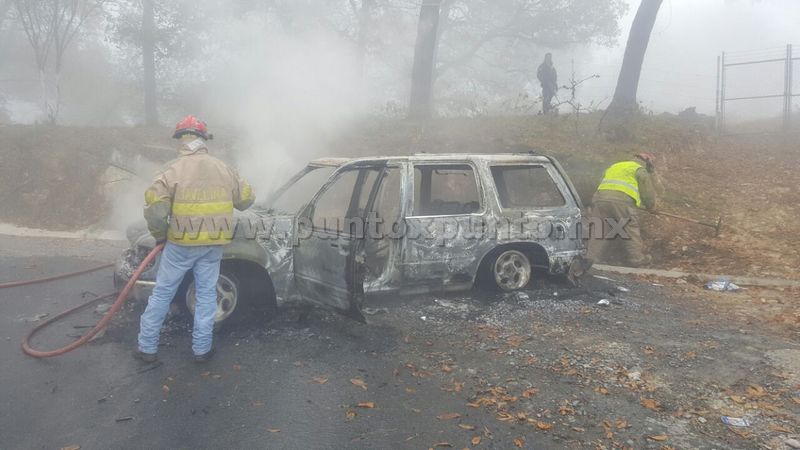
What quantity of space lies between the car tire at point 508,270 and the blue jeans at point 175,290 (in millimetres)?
2853

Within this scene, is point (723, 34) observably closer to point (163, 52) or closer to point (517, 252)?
point (163, 52)

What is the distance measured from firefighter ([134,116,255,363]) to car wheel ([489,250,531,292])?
2785 millimetres

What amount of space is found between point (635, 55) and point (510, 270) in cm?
860

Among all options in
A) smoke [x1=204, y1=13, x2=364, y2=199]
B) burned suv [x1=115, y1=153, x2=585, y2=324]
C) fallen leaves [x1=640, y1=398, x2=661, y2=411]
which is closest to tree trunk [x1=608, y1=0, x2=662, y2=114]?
smoke [x1=204, y1=13, x2=364, y2=199]

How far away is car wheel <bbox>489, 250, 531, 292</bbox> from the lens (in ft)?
18.7

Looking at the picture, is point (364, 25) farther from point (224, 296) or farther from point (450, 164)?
point (224, 296)

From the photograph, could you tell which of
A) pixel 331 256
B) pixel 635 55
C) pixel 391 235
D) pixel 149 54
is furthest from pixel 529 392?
pixel 149 54

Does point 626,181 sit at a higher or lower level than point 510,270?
higher

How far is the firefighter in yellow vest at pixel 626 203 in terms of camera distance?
7418 mm

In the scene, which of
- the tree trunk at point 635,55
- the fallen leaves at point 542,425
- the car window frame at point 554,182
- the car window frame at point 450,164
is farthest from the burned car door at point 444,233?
the tree trunk at point 635,55

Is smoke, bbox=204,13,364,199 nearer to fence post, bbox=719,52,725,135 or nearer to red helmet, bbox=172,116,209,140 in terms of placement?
red helmet, bbox=172,116,209,140

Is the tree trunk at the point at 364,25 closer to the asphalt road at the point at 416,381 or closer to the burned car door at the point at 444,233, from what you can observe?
the burned car door at the point at 444,233

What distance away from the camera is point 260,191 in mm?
9711

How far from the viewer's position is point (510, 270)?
5.80 m
